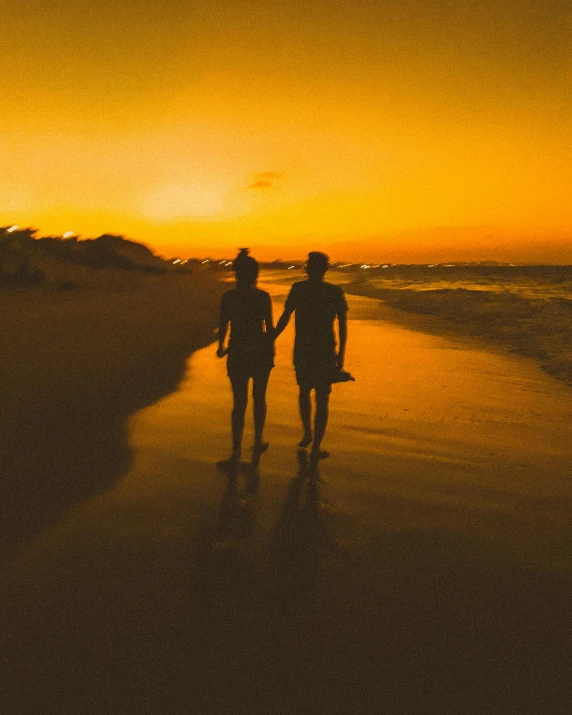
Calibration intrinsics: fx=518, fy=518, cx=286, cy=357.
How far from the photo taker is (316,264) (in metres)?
5.29

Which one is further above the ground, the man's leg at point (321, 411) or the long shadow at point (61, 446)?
A: the man's leg at point (321, 411)

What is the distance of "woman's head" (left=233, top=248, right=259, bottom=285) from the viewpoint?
16.1 ft

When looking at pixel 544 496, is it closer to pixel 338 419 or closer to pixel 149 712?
pixel 338 419

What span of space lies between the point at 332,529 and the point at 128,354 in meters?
7.01

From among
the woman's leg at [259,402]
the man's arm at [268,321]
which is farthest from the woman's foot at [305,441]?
the man's arm at [268,321]

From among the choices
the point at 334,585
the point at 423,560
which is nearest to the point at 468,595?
the point at 423,560

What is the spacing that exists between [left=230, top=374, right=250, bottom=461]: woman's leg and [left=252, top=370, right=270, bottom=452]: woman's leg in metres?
0.11

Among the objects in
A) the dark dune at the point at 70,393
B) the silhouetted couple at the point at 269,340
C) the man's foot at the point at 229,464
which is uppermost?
the silhouetted couple at the point at 269,340

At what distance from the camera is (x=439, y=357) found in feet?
37.7

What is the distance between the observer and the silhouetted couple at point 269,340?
196 inches

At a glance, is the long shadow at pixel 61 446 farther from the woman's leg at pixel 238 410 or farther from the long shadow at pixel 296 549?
the long shadow at pixel 296 549

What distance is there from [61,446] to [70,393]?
200cm

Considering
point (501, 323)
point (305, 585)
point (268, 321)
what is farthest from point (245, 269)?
point (501, 323)

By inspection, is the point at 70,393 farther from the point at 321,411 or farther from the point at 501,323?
the point at 501,323
